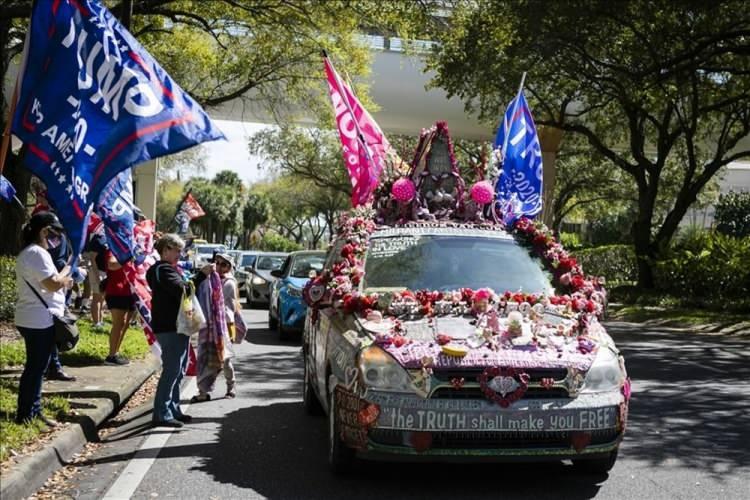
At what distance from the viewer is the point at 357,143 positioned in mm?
12164

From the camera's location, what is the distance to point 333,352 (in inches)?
276

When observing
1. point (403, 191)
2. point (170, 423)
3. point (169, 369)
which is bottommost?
point (170, 423)

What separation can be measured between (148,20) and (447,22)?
7.98 metres

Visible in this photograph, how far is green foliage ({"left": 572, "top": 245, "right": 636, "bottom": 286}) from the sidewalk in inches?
1119

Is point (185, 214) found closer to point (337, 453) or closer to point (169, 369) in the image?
point (169, 369)

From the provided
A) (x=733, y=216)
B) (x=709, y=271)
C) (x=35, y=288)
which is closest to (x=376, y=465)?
(x=35, y=288)

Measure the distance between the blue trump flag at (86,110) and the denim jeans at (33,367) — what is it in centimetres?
74

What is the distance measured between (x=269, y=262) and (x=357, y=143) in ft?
56.3

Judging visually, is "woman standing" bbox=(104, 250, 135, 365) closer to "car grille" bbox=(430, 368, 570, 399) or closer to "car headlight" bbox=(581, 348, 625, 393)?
Answer: "car grille" bbox=(430, 368, 570, 399)

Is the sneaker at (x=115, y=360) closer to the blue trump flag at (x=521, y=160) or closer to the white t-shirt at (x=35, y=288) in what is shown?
the white t-shirt at (x=35, y=288)

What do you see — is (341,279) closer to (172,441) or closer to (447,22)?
(172,441)

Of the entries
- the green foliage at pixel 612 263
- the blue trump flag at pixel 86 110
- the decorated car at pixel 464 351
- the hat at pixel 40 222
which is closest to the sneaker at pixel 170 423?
the decorated car at pixel 464 351

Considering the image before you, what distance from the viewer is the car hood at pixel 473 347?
618 centimetres

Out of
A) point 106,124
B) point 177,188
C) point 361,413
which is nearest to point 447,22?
point 106,124
